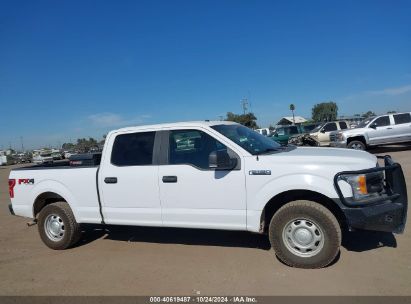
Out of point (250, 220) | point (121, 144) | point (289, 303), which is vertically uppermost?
point (121, 144)

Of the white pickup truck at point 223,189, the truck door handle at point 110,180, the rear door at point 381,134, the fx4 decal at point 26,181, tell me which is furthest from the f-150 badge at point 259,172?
the rear door at point 381,134

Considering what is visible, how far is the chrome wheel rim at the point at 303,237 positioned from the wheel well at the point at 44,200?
375 centimetres

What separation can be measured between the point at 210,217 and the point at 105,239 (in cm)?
252

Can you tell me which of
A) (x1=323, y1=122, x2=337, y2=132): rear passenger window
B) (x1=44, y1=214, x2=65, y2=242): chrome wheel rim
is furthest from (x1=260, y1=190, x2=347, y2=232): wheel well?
(x1=323, y1=122, x2=337, y2=132): rear passenger window

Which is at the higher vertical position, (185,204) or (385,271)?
(185,204)

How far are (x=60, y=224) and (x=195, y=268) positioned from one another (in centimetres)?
257

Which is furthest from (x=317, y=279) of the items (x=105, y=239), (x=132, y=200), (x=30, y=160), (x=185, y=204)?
(x=30, y=160)

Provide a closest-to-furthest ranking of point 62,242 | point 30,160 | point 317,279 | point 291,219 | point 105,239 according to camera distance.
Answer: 1. point 317,279
2. point 291,219
3. point 62,242
4. point 105,239
5. point 30,160

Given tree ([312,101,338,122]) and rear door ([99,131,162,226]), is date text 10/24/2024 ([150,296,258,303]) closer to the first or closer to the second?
rear door ([99,131,162,226])

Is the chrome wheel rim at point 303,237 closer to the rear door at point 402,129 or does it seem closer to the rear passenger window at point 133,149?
the rear passenger window at point 133,149

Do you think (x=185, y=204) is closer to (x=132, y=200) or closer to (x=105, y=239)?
(x=132, y=200)

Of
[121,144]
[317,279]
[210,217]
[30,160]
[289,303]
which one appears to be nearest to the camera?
[289,303]

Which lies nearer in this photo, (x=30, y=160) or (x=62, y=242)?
(x=62, y=242)

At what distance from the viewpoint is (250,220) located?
4.76m
